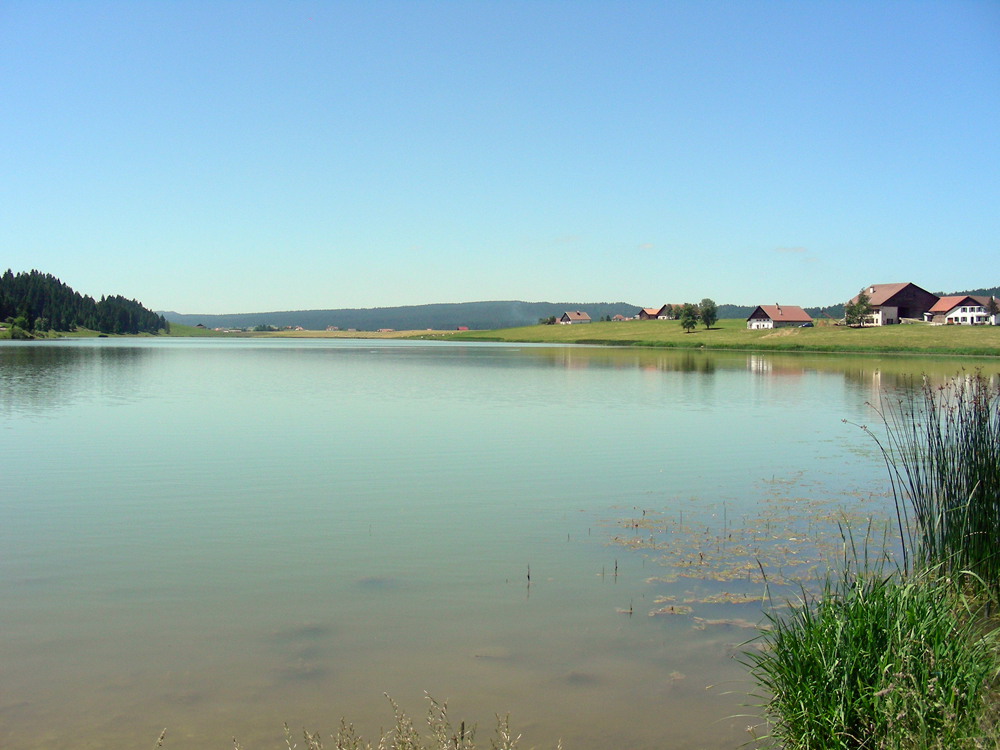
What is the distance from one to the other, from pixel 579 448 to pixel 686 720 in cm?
1579

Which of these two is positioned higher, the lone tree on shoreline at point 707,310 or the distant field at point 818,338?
the lone tree on shoreline at point 707,310

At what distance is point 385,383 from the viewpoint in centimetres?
4794

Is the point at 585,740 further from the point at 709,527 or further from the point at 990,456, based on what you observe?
the point at 709,527

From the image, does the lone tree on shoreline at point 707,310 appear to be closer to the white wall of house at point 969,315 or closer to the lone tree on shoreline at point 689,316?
the lone tree on shoreline at point 689,316

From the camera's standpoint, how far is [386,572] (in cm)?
1082

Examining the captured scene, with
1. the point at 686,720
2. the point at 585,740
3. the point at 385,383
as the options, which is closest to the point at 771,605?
the point at 686,720

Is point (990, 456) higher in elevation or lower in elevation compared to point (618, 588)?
higher

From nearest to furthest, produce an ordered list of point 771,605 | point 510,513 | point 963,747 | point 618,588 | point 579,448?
point 963,747
point 771,605
point 618,588
point 510,513
point 579,448

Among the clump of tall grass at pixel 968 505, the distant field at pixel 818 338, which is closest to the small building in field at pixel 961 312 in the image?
the distant field at pixel 818 338

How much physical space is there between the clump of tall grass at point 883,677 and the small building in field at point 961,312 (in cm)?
14780

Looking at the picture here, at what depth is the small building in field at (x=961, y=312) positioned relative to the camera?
441 feet

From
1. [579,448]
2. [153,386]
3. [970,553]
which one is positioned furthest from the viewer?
[153,386]

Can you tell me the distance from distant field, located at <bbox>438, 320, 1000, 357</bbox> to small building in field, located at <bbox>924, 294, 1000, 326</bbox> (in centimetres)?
2789

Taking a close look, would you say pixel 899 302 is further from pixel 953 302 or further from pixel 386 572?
pixel 386 572
